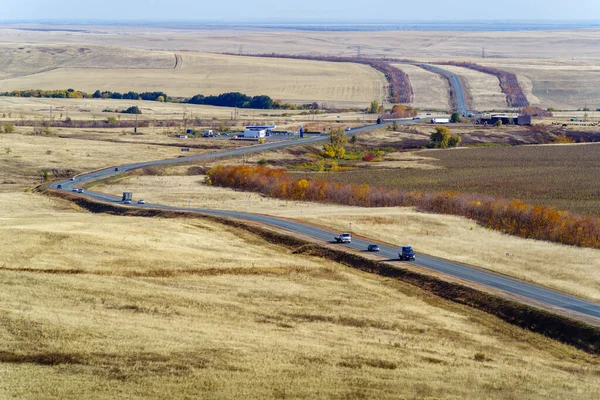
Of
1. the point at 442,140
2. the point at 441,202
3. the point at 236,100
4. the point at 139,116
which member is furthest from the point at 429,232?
the point at 236,100

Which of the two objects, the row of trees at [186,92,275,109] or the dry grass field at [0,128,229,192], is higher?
the row of trees at [186,92,275,109]

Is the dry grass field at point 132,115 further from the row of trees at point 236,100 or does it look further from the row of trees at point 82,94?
the row of trees at point 82,94

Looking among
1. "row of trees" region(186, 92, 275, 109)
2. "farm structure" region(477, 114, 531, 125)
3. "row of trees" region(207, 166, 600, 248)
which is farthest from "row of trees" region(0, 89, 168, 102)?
"row of trees" region(207, 166, 600, 248)

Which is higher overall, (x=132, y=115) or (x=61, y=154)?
(x=132, y=115)

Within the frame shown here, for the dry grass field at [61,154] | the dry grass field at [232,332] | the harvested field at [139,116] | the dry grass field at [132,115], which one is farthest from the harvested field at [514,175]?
the dry grass field at [132,115]

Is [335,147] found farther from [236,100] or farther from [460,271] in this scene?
[236,100]

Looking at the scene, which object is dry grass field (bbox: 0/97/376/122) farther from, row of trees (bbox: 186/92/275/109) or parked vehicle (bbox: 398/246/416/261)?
parked vehicle (bbox: 398/246/416/261)
